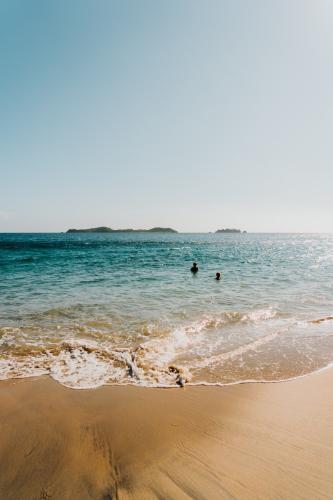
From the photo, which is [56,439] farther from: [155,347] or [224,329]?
[224,329]

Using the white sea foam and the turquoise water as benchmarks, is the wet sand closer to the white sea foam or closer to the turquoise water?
the white sea foam

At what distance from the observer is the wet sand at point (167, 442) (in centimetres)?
341

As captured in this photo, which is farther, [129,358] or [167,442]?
[129,358]

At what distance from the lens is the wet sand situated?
3.41 m

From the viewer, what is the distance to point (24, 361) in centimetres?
778

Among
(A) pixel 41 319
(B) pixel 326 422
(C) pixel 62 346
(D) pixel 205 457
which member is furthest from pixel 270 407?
(A) pixel 41 319

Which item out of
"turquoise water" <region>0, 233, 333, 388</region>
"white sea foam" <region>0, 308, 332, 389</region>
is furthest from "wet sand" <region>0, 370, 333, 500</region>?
"turquoise water" <region>0, 233, 333, 388</region>

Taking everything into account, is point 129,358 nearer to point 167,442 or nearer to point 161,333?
point 161,333

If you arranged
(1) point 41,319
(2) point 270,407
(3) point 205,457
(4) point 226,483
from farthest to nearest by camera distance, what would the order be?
1. (1) point 41,319
2. (2) point 270,407
3. (3) point 205,457
4. (4) point 226,483

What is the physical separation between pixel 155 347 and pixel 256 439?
16.2 ft

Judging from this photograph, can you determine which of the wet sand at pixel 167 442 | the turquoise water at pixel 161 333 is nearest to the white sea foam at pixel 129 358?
the turquoise water at pixel 161 333

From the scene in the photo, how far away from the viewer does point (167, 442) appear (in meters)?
4.32

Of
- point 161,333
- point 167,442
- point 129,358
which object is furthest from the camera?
point 161,333

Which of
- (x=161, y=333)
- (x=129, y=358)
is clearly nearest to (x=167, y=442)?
(x=129, y=358)
